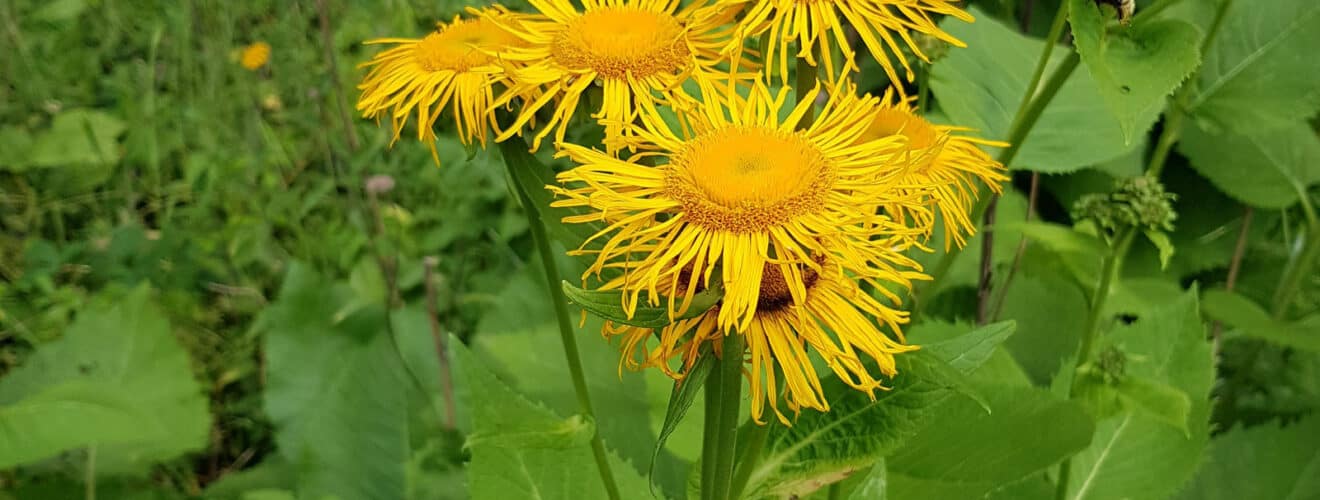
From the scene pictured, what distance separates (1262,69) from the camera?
151 centimetres

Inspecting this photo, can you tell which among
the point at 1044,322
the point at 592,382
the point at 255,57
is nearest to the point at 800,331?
the point at 592,382

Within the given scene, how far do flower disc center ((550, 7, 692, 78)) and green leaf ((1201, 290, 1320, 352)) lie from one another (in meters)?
1.19

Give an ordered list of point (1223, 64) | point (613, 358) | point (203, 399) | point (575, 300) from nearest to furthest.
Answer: point (575, 300), point (1223, 64), point (613, 358), point (203, 399)

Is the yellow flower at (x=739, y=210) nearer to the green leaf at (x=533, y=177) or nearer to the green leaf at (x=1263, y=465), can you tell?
the green leaf at (x=533, y=177)

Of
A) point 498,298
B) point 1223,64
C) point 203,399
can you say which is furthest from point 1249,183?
point 203,399

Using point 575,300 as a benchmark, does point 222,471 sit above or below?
below

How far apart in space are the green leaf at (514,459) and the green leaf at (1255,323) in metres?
1.06

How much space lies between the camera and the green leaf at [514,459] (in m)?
0.96

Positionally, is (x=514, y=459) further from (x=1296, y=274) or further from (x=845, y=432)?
(x=1296, y=274)

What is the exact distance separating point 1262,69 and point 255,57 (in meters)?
2.53

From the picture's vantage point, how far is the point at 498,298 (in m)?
1.87

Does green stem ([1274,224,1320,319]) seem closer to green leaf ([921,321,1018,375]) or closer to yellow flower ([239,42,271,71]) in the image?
green leaf ([921,321,1018,375])

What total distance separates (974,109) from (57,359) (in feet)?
6.13

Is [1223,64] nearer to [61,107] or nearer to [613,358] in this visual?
[613,358]
